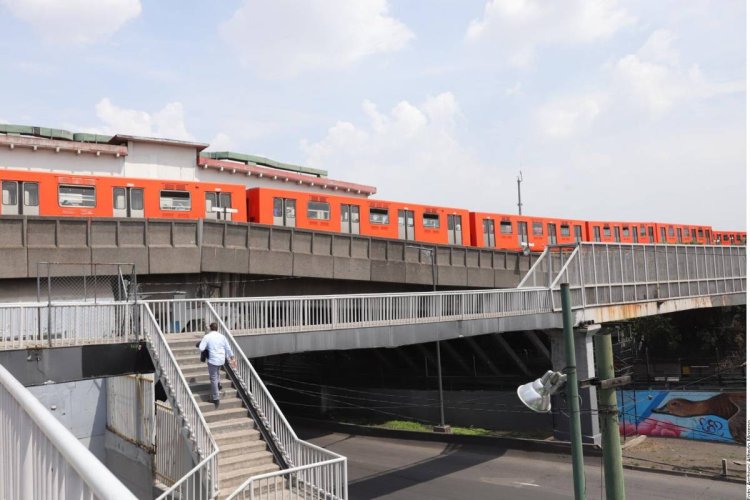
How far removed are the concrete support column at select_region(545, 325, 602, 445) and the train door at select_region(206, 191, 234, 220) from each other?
13469mm

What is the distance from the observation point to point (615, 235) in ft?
140

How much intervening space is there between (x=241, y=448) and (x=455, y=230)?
22.9m

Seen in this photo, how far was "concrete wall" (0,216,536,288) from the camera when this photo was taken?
1855 cm

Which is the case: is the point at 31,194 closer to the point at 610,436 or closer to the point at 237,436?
the point at 237,436

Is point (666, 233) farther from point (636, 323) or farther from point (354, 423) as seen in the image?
point (354, 423)

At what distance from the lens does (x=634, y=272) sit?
27266mm

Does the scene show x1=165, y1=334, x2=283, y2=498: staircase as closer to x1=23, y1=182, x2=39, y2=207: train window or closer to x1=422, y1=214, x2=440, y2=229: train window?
x1=23, y1=182, x2=39, y2=207: train window

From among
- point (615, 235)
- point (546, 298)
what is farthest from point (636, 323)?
point (546, 298)

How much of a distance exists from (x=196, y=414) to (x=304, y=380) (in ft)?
91.0

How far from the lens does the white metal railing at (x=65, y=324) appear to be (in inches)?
483

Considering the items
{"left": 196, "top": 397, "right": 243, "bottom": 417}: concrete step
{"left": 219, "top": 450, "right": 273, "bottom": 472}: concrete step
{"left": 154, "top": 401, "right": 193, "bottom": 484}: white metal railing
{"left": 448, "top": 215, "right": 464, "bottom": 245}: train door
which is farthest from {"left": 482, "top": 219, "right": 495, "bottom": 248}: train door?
{"left": 219, "top": 450, "right": 273, "bottom": 472}: concrete step

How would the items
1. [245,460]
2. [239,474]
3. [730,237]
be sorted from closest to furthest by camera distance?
[239,474] → [245,460] → [730,237]

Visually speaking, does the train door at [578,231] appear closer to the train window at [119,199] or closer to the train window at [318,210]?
the train window at [318,210]

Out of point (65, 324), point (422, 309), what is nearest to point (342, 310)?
point (422, 309)
